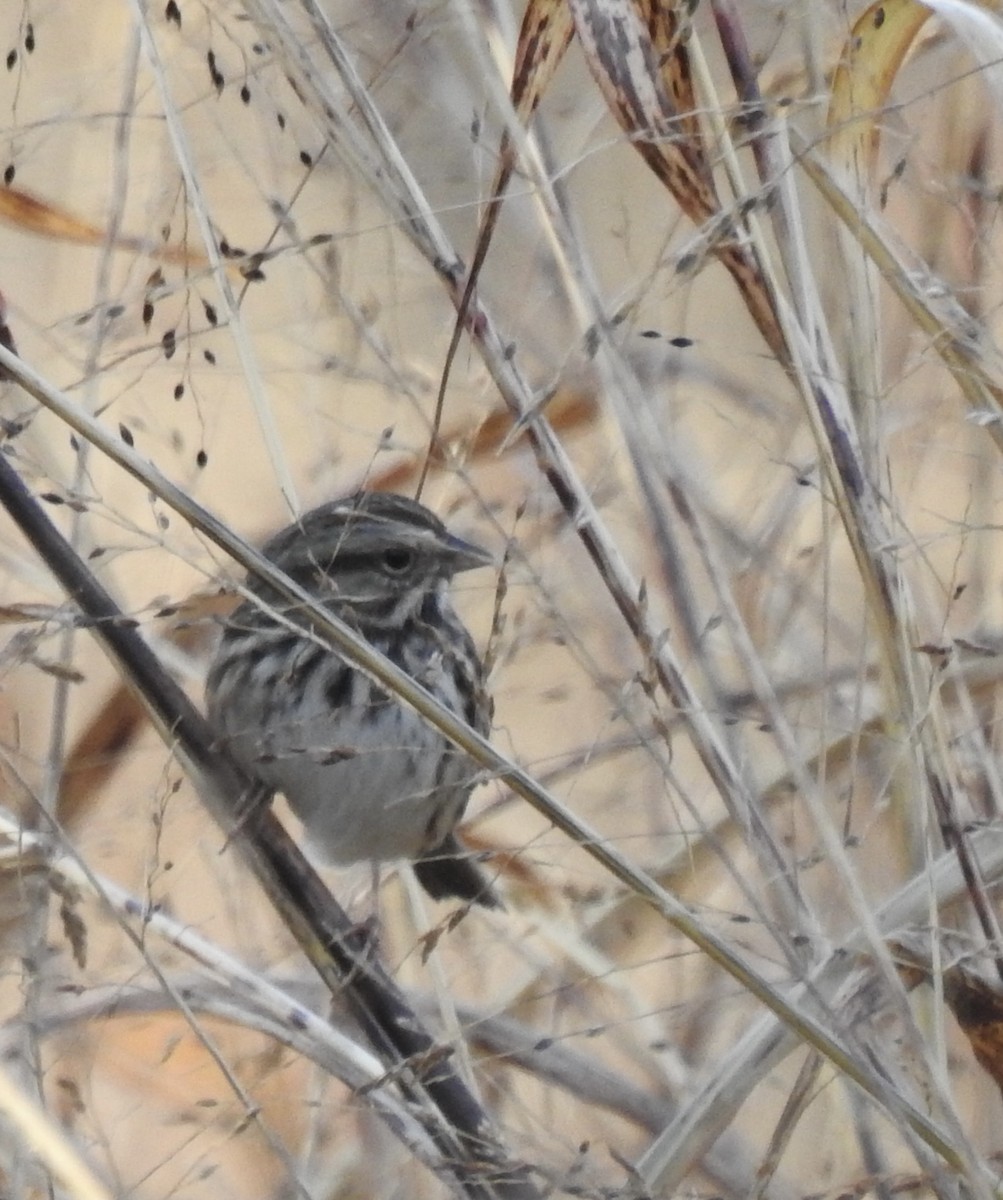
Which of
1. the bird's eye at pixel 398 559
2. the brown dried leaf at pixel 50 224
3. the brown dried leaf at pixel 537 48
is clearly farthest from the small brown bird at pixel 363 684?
the brown dried leaf at pixel 537 48

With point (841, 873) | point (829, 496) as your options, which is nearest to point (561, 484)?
point (829, 496)

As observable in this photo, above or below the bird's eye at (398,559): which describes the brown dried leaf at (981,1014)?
below

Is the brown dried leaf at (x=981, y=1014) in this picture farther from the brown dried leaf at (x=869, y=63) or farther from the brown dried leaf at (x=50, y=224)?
the brown dried leaf at (x=50, y=224)

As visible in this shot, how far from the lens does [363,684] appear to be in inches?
74.9

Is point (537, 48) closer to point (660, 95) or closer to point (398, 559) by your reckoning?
point (660, 95)

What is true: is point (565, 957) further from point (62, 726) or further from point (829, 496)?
point (829, 496)

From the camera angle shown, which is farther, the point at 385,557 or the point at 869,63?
the point at 385,557

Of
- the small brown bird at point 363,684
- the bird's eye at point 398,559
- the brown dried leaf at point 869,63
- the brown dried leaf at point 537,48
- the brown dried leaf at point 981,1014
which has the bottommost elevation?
the brown dried leaf at point 981,1014

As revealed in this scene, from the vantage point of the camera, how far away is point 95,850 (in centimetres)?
204

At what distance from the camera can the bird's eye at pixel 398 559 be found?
188 centimetres

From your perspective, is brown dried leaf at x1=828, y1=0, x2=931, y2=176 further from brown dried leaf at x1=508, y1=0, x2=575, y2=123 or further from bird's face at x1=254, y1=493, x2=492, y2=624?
bird's face at x1=254, y1=493, x2=492, y2=624

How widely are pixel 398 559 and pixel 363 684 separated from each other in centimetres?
13

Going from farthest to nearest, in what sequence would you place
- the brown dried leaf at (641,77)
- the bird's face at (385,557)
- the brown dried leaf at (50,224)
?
the bird's face at (385,557) → the brown dried leaf at (50,224) → the brown dried leaf at (641,77)

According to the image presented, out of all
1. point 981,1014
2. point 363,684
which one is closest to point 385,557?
point 363,684
